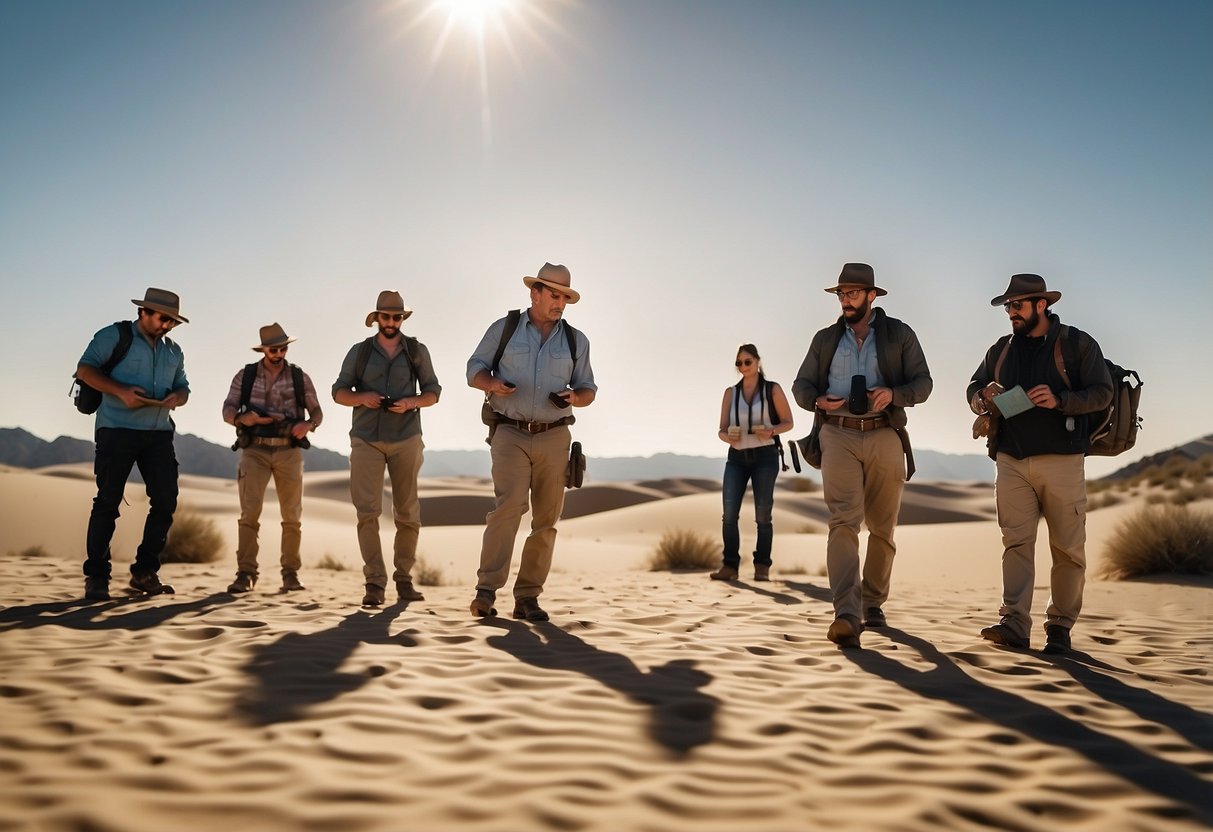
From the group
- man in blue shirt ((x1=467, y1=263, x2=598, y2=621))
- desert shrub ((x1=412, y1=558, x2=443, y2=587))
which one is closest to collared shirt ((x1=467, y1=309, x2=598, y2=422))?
man in blue shirt ((x1=467, y1=263, x2=598, y2=621))

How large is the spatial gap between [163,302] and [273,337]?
1184mm

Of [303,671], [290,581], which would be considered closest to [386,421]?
[290,581]

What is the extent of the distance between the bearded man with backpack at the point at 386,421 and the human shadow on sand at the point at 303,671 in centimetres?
169

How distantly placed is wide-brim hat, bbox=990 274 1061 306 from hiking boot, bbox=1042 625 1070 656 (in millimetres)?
2069

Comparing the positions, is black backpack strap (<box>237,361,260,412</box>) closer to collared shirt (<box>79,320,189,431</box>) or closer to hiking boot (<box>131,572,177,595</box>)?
collared shirt (<box>79,320,189,431</box>)

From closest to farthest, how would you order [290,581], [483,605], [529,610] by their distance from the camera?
[483,605] < [529,610] < [290,581]

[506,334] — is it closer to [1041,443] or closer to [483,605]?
[483,605]

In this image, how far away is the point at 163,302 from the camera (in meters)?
7.32

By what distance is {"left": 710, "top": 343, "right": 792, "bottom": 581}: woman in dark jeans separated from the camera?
9.47m

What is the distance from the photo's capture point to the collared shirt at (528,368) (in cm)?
632

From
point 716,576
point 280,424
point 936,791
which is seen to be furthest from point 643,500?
point 936,791

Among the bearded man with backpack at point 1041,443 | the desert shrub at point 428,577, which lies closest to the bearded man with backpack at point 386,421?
the desert shrub at point 428,577

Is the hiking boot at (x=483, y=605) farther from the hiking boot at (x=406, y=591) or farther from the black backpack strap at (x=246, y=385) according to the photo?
the black backpack strap at (x=246, y=385)

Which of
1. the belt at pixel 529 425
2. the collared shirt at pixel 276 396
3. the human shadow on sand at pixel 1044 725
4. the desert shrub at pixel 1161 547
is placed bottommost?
the human shadow on sand at pixel 1044 725
